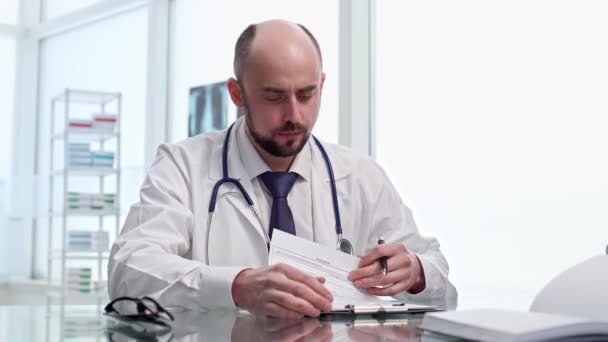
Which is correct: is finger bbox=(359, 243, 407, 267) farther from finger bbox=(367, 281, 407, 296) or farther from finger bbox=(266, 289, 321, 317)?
finger bbox=(266, 289, 321, 317)

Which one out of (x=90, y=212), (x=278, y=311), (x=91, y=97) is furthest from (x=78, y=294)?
(x=278, y=311)

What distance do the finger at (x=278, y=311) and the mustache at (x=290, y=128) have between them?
0.62 metres

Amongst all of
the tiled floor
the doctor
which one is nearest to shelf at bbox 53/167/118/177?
the tiled floor

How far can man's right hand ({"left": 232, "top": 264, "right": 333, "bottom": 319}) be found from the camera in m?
1.08

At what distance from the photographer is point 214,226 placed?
1.68 m

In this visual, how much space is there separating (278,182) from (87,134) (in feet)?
14.0

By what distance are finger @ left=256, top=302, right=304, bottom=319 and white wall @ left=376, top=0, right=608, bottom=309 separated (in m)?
2.19

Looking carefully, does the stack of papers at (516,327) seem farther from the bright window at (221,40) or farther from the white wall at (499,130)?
the bright window at (221,40)

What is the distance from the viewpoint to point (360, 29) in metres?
4.10

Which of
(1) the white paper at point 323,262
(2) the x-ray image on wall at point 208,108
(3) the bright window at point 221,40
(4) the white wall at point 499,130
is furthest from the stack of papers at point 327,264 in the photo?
(2) the x-ray image on wall at point 208,108

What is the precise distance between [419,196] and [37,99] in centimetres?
496

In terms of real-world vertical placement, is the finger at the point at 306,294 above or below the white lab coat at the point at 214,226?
below

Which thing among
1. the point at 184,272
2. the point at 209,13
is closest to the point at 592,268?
the point at 184,272

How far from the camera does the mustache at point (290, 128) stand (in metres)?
1.64
